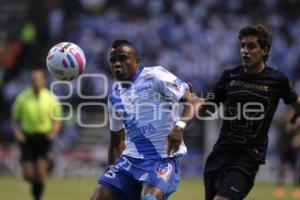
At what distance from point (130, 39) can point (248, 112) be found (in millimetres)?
17194

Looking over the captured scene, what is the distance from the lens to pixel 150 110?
7809mm

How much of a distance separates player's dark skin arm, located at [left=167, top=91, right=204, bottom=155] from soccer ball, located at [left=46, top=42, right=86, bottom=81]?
1.34 meters

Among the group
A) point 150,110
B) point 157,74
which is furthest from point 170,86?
point 150,110

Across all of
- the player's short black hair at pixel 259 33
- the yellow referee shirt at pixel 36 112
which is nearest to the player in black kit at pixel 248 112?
the player's short black hair at pixel 259 33

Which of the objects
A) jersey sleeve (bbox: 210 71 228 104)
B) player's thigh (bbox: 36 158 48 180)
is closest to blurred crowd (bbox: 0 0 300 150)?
player's thigh (bbox: 36 158 48 180)

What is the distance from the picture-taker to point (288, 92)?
8.03 metres

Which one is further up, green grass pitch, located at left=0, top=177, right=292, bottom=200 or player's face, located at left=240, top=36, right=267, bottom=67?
player's face, located at left=240, top=36, right=267, bottom=67

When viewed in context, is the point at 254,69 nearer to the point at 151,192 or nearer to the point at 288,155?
the point at 151,192

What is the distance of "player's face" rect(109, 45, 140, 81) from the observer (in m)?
7.77

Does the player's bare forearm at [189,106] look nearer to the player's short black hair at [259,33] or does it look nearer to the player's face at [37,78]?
the player's short black hair at [259,33]

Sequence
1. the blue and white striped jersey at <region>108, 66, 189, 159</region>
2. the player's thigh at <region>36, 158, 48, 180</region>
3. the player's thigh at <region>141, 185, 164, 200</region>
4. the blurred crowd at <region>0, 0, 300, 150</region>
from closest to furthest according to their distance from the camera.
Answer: the player's thigh at <region>141, 185, 164, 200</region> < the blue and white striped jersey at <region>108, 66, 189, 159</region> < the player's thigh at <region>36, 158, 48, 180</region> < the blurred crowd at <region>0, 0, 300, 150</region>

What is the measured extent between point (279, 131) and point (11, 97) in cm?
834

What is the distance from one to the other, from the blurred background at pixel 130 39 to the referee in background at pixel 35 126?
6.68m

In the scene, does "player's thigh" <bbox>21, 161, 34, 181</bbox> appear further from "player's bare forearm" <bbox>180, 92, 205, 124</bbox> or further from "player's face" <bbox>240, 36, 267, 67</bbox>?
"player's face" <bbox>240, 36, 267, 67</bbox>
